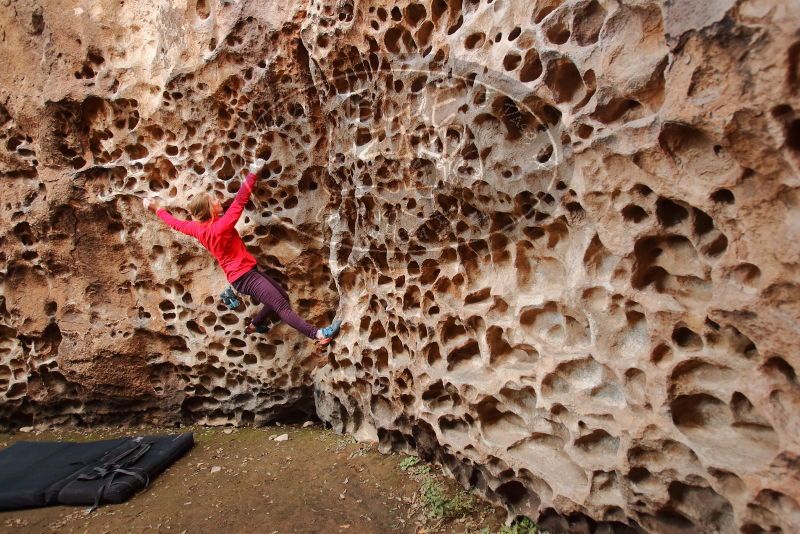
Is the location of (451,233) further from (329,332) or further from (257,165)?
(257,165)

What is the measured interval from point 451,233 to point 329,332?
3.87ft

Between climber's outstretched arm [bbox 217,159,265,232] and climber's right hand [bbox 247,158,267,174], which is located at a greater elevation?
climber's right hand [bbox 247,158,267,174]

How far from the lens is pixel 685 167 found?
203 cm

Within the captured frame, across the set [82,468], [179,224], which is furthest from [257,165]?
[82,468]

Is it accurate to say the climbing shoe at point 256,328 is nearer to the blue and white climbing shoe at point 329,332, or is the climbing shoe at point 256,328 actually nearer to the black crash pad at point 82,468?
the blue and white climbing shoe at point 329,332

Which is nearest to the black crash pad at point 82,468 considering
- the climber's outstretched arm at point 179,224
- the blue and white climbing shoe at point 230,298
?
the blue and white climbing shoe at point 230,298

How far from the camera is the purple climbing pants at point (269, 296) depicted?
384cm

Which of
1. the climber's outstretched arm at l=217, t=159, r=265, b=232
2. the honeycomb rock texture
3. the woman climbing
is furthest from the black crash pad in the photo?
the climber's outstretched arm at l=217, t=159, r=265, b=232

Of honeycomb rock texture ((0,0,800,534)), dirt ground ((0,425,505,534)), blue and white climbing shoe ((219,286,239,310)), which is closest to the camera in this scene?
honeycomb rock texture ((0,0,800,534))

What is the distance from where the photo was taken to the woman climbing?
3727 mm

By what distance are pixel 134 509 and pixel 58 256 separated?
2056 mm

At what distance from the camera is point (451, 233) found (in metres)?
3.10

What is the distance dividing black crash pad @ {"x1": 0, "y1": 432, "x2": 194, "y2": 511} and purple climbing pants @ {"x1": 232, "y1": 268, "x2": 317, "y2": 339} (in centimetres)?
111

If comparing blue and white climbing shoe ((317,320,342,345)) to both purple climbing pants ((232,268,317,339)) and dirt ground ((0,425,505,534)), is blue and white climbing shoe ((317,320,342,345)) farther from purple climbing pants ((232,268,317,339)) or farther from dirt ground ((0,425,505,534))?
dirt ground ((0,425,505,534))
